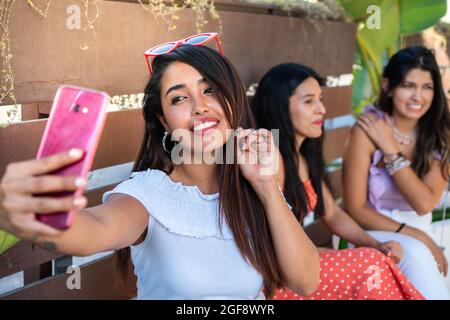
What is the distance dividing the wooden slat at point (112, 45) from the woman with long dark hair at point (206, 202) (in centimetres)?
38

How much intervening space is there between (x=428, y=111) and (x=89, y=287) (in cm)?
199

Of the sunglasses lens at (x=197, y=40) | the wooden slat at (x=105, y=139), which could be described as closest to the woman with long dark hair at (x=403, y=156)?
the wooden slat at (x=105, y=139)

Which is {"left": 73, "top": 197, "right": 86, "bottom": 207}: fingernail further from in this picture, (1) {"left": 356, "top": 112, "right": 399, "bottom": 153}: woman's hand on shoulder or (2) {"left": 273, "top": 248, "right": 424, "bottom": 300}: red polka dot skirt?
(1) {"left": 356, "top": 112, "right": 399, "bottom": 153}: woman's hand on shoulder


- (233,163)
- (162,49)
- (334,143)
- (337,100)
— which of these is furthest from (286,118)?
(334,143)

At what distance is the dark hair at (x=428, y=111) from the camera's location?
322cm

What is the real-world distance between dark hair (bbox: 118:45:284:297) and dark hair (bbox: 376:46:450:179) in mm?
1620

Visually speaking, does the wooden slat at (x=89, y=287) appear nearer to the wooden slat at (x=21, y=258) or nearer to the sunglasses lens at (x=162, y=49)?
the wooden slat at (x=21, y=258)

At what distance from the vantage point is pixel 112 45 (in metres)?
2.29

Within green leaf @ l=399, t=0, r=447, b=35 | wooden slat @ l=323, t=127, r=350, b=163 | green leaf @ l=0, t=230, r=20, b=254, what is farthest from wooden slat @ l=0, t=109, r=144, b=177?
green leaf @ l=399, t=0, r=447, b=35

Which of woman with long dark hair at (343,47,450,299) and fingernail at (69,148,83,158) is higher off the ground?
fingernail at (69,148,83,158)

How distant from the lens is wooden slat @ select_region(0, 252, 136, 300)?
2.12 meters

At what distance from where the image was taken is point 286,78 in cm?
288

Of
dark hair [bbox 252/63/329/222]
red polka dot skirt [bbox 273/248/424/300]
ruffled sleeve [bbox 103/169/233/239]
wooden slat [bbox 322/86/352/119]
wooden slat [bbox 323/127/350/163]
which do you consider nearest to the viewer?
ruffled sleeve [bbox 103/169/233/239]
